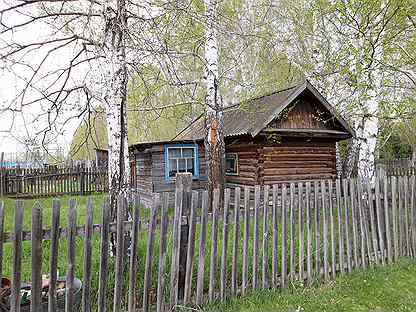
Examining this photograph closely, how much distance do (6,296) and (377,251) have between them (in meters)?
5.78

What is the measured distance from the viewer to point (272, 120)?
12.4 m

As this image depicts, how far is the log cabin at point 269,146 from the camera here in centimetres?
1280

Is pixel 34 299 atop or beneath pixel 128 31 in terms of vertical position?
beneath

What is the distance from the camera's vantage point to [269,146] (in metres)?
13.3

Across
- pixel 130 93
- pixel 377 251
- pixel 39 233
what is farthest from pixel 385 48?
pixel 39 233

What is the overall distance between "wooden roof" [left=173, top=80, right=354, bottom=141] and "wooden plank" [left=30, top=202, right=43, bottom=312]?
323 inches

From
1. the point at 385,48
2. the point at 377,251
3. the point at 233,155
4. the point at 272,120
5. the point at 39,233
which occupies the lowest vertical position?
the point at 377,251

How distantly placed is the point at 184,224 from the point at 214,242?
1.65 feet

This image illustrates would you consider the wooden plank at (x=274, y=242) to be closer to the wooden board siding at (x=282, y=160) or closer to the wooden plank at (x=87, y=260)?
the wooden plank at (x=87, y=260)

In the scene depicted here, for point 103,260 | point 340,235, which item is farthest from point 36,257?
point 340,235

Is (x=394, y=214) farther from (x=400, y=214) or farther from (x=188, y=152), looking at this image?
(x=188, y=152)

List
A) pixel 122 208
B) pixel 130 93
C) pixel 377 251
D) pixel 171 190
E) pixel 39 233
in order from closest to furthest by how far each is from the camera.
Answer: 1. pixel 39 233
2. pixel 122 208
3. pixel 377 251
4. pixel 130 93
5. pixel 171 190

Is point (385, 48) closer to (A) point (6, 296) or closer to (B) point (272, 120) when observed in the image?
(B) point (272, 120)

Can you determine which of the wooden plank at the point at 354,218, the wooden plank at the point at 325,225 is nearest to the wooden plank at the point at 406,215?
the wooden plank at the point at 354,218
